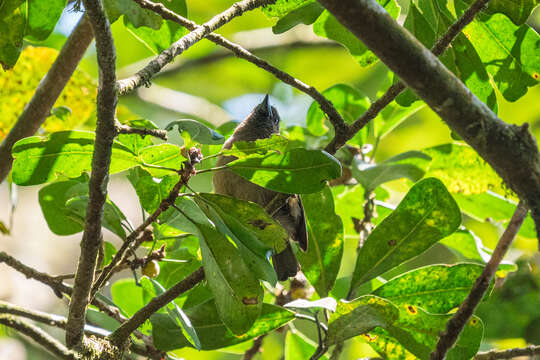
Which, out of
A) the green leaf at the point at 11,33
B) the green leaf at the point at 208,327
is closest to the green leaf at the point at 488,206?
the green leaf at the point at 208,327

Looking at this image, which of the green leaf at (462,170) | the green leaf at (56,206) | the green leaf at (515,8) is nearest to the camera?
the green leaf at (515,8)

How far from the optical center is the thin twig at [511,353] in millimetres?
2344

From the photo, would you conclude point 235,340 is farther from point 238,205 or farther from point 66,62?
point 66,62

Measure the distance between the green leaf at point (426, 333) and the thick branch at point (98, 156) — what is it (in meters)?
1.06

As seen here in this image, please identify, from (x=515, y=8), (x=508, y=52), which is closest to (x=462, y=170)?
(x=508, y=52)

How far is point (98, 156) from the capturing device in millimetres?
1730

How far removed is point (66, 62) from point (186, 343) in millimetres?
1627

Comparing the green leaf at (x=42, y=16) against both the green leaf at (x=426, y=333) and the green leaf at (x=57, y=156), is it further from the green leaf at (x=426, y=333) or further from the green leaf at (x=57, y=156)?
the green leaf at (x=426, y=333)

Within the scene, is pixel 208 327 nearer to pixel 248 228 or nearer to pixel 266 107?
pixel 248 228

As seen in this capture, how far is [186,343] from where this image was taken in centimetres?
247

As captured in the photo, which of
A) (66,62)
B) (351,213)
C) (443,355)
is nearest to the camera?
(443,355)

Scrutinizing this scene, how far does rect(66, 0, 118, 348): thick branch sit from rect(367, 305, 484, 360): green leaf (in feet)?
3.46

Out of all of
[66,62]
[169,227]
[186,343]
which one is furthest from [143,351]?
[66,62]

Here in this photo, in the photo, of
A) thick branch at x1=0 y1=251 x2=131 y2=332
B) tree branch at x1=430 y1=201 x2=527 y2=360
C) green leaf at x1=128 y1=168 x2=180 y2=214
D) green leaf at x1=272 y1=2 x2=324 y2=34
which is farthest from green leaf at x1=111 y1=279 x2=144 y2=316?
tree branch at x1=430 y1=201 x2=527 y2=360
